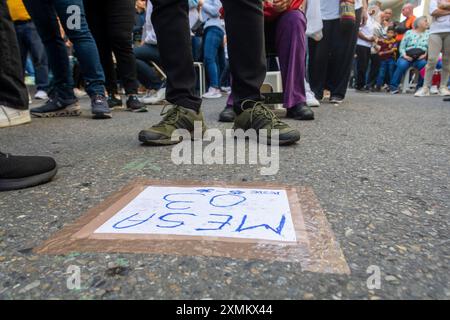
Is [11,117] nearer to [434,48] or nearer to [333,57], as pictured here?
[333,57]

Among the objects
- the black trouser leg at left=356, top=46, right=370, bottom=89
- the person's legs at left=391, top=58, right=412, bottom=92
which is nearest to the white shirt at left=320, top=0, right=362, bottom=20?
the black trouser leg at left=356, top=46, right=370, bottom=89

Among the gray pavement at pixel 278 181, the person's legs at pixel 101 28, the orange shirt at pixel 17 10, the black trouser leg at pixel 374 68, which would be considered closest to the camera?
the gray pavement at pixel 278 181

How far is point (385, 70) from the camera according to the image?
→ 26.1 feet

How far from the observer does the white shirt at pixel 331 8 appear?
3.45 metres

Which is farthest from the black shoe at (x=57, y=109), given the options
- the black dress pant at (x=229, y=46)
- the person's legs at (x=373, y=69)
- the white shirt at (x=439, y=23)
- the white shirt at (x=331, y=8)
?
the person's legs at (x=373, y=69)

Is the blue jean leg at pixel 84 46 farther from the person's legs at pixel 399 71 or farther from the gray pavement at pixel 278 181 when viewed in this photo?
the person's legs at pixel 399 71

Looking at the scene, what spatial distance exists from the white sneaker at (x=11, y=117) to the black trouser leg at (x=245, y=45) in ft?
4.44

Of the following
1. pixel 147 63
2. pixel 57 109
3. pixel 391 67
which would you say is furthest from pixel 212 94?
pixel 391 67

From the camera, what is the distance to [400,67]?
7.00 metres

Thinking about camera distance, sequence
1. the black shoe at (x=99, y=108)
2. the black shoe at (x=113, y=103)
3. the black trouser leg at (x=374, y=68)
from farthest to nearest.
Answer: the black trouser leg at (x=374, y=68)
the black shoe at (x=113, y=103)
the black shoe at (x=99, y=108)

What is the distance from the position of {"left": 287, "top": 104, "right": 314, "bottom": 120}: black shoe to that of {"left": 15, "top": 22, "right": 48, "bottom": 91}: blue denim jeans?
137 inches

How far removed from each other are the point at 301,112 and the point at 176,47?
102 centimetres
